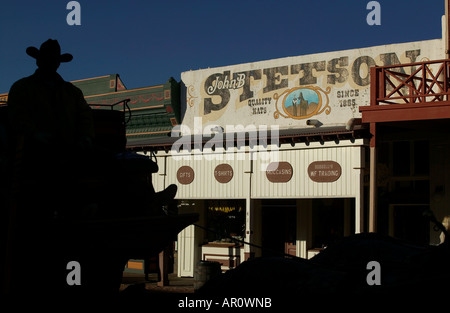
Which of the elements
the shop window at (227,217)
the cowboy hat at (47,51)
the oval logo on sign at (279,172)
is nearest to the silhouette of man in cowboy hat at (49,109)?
the cowboy hat at (47,51)

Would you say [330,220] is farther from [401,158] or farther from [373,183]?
[373,183]

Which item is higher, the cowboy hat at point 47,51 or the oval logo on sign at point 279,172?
the cowboy hat at point 47,51

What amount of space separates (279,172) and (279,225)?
2.53 metres

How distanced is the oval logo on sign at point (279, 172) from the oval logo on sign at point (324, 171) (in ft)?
2.14

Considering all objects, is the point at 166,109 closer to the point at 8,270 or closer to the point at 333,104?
the point at 333,104

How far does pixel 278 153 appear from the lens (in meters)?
16.4

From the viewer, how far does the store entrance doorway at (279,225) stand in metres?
17.8

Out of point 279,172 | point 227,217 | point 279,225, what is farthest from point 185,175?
point 279,225

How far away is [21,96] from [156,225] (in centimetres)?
155

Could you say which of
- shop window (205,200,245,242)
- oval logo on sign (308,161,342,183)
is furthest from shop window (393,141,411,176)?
shop window (205,200,245,242)

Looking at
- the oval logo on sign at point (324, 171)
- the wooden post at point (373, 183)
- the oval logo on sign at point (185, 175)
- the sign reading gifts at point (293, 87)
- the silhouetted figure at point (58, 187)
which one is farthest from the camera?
the oval logo on sign at point (185, 175)

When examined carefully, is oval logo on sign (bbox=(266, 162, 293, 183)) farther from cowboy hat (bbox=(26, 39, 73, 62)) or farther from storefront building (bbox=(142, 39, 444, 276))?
cowboy hat (bbox=(26, 39, 73, 62))

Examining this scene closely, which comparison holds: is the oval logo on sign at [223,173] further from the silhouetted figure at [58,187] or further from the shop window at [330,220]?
the silhouetted figure at [58,187]

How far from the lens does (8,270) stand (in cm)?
412
